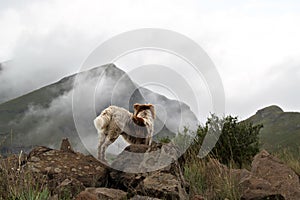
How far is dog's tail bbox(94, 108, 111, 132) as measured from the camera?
1039 centimetres

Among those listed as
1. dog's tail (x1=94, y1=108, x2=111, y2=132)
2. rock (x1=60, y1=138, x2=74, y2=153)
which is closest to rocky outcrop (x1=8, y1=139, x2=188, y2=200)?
rock (x1=60, y1=138, x2=74, y2=153)

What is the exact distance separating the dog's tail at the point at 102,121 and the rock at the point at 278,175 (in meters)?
4.38

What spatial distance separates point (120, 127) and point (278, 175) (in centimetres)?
487

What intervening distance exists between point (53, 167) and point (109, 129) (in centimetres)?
263

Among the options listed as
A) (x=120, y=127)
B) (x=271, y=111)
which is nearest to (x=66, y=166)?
(x=120, y=127)

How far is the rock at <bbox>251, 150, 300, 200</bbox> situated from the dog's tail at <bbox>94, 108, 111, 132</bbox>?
14.4ft

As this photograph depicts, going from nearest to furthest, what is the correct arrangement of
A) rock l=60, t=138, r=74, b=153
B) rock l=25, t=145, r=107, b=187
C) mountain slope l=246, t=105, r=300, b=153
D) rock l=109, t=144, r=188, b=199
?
rock l=109, t=144, r=188, b=199 < rock l=25, t=145, r=107, b=187 < rock l=60, t=138, r=74, b=153 < mountain slope l=246, t=105, r=300, b=153

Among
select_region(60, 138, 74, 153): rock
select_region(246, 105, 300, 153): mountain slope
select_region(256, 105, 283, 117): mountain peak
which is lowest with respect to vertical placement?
select_region(60, 138, 74, 153): rock

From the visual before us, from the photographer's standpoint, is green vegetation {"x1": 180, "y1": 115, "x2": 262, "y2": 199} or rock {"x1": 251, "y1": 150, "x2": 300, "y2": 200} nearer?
rock {"x1": 251, "y1": 150, "x2": 300, "y2": 200}

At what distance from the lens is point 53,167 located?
8141 mm

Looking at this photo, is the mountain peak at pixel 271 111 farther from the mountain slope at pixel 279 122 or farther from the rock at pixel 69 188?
the rock at pixel 69 188

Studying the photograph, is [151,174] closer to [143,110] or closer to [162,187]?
[162,187]

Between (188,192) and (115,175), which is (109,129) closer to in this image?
(115,175)

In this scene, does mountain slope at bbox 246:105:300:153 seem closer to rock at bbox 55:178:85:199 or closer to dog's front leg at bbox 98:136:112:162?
dog's front leg at bbox 98:136:112:162
